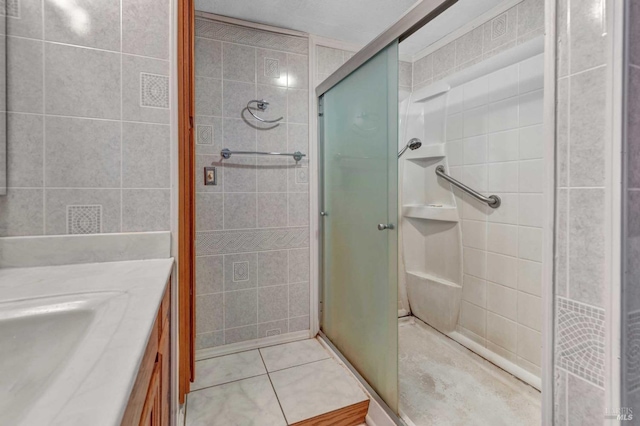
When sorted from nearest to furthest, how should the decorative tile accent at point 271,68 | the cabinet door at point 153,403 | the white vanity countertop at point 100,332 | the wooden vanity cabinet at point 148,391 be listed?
the white vanity countertop at point 100,332
the wooden vanity cabinet at point 148,391
the cabinet door at point 153,403
the decorative tile accent at point 271,68

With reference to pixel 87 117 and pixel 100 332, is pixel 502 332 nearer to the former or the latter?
pixel 100 332

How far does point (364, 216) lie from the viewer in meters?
1.46

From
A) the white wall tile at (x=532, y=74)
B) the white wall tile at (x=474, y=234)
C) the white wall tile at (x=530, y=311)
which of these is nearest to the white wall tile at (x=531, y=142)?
the white wall tile at (x=532, y=74)

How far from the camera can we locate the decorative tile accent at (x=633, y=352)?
562 mm

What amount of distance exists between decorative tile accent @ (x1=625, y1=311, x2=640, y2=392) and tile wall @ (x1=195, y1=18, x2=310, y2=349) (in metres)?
1.55

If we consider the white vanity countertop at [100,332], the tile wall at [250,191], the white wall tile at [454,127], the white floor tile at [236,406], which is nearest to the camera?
the white vanity countertop at [100,332]

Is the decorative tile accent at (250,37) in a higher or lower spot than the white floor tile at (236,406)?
higher

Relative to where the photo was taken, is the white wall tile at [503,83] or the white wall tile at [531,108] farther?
the white wall tile at [503,83]

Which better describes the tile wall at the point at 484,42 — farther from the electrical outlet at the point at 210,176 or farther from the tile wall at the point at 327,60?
the electrical outlet at the point at 210,176

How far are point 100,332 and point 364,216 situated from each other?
3.82 feet

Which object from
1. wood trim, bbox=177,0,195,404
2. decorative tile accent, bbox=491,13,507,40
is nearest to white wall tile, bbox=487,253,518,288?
decorative tile accent, bbox=491,13,507,40

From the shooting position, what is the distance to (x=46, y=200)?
2.90 ft

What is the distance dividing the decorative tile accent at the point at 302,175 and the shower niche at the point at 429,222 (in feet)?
2.50

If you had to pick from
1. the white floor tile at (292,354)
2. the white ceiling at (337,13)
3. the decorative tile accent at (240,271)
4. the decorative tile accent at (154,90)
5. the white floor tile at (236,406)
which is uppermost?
the white ceiling at (337,13)
